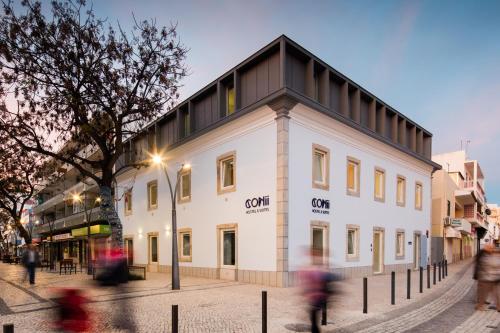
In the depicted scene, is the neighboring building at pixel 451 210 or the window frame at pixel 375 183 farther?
the neighboring building at pixel 451 210

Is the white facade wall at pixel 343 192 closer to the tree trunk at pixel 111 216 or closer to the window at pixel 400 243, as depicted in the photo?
the window at pixel 400 243

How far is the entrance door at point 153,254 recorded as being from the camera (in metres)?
23.4

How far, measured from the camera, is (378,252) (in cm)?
2039

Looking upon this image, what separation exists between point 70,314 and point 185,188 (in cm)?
1630

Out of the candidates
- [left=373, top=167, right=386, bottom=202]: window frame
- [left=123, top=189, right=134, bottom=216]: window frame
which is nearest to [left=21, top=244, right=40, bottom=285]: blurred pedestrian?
[left=123, top=189, right=134, bottom=216]: window frame

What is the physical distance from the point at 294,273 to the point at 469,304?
609 centimetres

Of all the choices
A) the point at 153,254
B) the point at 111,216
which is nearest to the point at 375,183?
the point at 111,216

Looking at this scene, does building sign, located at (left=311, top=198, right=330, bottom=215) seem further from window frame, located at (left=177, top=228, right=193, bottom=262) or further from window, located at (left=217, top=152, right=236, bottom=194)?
window frame, located at (left=177, top=228, right=193, bottom=262)

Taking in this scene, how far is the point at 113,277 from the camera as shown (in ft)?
27.9

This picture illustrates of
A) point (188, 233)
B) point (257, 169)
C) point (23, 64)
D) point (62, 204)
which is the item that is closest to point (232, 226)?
point (257, 169)

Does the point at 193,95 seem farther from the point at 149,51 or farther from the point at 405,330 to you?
the point at 405,330

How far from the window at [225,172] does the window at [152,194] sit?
316 inches

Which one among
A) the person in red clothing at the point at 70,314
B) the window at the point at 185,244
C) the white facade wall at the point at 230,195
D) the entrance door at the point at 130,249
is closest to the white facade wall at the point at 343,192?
the white facade wall at the point at 230,195

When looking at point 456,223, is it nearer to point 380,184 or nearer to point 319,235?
point 380,184
